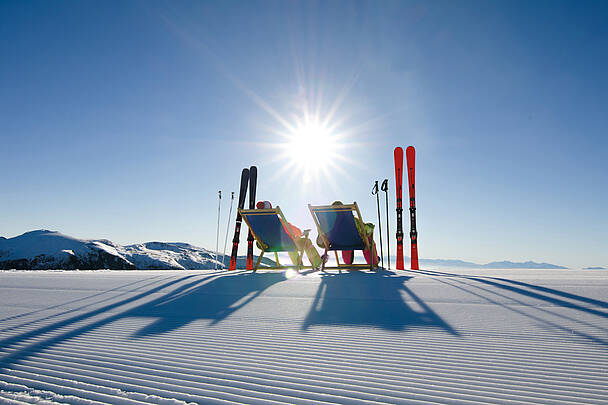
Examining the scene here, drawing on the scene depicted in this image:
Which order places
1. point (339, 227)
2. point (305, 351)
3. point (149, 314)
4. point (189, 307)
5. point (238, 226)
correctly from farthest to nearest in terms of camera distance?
1. point (238, 226)
2. point (339, 227)
3. point (189, 307)
4. point (149, 314)
5. point (305, 351)

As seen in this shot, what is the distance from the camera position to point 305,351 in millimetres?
1498

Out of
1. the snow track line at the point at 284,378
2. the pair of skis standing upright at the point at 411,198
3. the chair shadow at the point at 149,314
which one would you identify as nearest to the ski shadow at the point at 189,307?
the chair shadow at the point at 149,314

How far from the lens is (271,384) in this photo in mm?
1146

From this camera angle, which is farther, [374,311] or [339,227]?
[339,227]

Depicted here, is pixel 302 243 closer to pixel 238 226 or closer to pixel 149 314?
pixel 238 226

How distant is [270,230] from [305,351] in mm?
5491

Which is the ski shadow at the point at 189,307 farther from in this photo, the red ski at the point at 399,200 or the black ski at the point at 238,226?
the red ski at the point at 399,200

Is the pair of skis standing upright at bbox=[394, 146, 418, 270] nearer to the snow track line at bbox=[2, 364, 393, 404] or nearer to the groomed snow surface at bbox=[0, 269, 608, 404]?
the groomed snow surface at bbox=[0, 269, 608, 404]

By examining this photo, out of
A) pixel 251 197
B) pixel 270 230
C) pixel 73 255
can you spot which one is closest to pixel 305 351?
pixel 270 230

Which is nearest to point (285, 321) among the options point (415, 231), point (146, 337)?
point (146, 337)

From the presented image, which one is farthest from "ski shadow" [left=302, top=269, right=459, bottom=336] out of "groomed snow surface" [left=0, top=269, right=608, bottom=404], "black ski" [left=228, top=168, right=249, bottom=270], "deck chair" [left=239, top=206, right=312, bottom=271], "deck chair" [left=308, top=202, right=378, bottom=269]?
"black ski" [left=228, top=168, right=249, bottom=270]

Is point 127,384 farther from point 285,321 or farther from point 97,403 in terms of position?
point 285,321

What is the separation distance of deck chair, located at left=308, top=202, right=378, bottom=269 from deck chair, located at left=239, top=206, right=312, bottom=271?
1.55ft

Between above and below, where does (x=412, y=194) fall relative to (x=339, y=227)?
above
